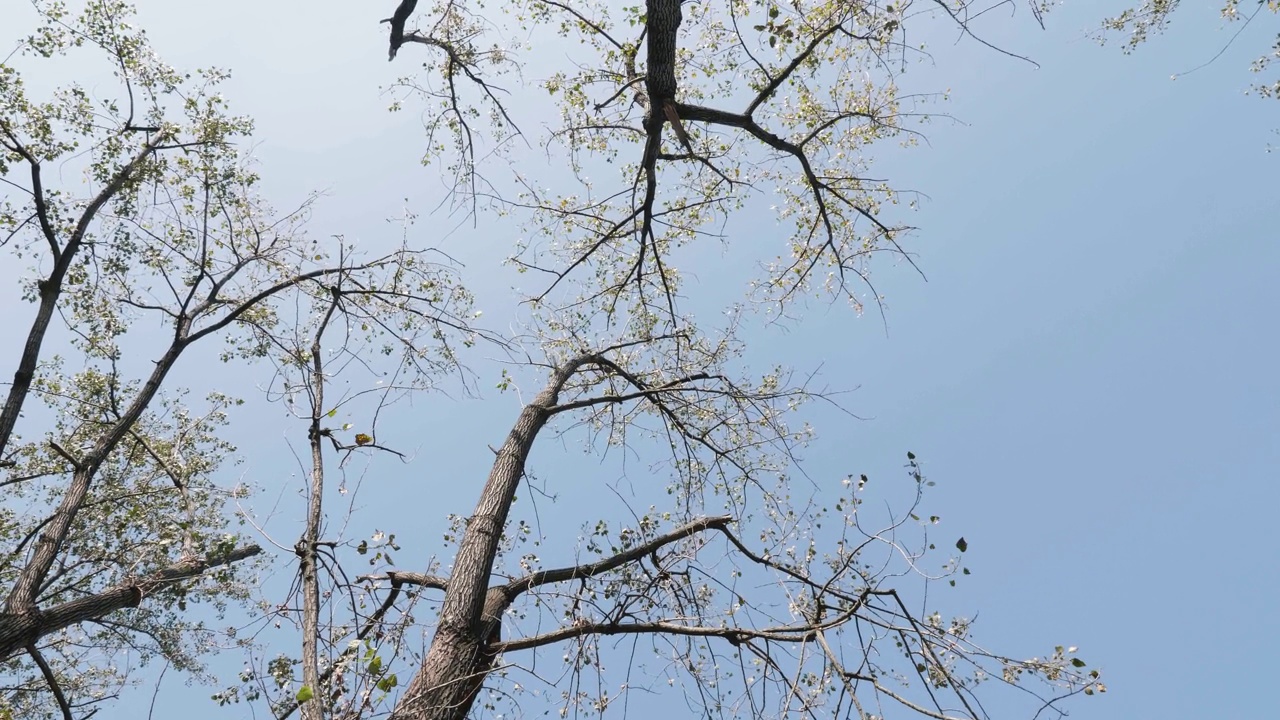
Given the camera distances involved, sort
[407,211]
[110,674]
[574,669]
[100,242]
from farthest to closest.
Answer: [110,674] < [100,242] < [407,211] < [574,669]

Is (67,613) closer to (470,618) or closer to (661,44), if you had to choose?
(470,618)

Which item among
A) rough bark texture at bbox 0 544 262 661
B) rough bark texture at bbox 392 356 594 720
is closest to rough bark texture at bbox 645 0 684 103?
rough bark texture at bbox 392 356 594 720

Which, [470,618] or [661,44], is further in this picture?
[661,44]

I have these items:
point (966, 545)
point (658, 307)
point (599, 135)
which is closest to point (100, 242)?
point (599, 135)

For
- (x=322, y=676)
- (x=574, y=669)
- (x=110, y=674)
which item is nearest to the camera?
(x=322, y=676)

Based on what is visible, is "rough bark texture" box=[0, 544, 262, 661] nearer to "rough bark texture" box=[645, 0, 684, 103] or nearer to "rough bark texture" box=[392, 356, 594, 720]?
"rough bark texture" box=[392, 356, 594, 720]

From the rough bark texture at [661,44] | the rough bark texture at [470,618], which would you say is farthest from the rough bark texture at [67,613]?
the rough bark texture at [661,44]

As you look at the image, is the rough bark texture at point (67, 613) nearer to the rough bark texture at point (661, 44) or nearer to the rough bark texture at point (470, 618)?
the rough bark texture at point (470, 618)

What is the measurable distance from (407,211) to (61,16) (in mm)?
4594

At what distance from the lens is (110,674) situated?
8.89m

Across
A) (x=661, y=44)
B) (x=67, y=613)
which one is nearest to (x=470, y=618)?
(x=67, y=613)

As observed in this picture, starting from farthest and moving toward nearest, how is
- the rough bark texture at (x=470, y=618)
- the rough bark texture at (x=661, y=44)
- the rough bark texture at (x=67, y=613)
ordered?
the rough bark texture at (x=67, y=613) < the rough bark texture at (x=661, y=44) < the rough bark texture at (x=470, y=618)

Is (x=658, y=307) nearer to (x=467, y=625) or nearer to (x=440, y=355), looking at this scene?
(x=440, y=355)

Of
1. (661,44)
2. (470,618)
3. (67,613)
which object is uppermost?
(661,44)
